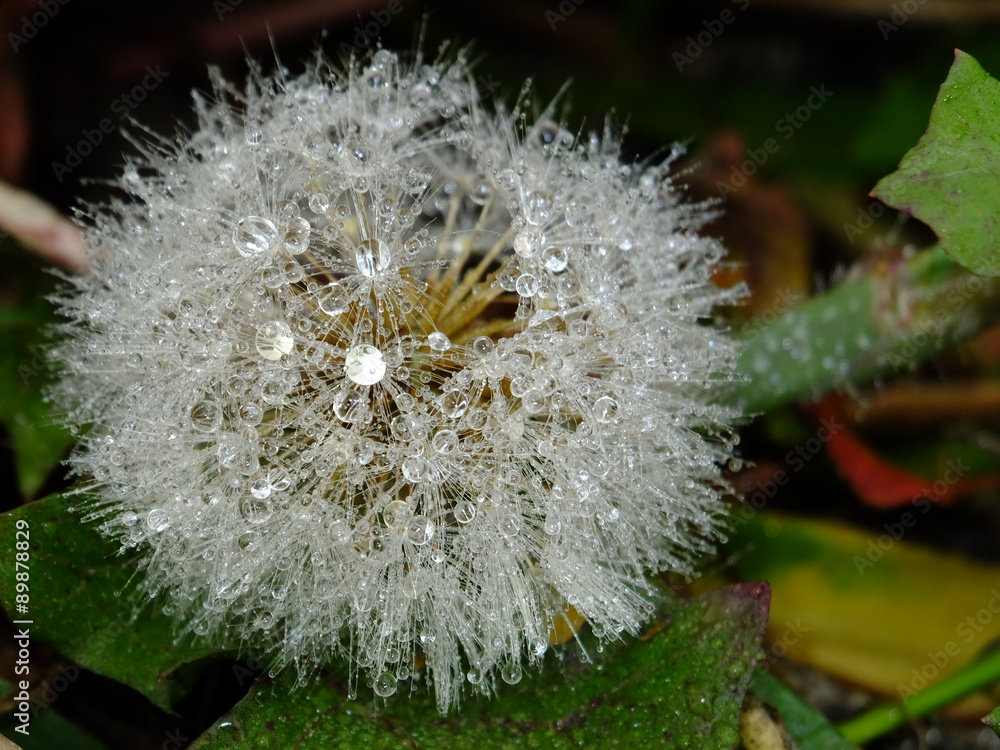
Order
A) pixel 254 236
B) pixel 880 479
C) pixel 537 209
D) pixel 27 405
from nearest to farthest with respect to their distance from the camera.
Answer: pixel 254 236 → pixel 537 209 → pixel 27 405 → pixel 880 479

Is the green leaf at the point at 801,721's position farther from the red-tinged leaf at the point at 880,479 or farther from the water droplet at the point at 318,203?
the water droplet at the point at 318,203

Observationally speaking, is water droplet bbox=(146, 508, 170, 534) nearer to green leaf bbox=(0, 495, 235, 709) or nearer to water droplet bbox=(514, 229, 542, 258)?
green leaf bbox=(0, 495, 235, 709)

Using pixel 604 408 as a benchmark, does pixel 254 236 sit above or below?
above

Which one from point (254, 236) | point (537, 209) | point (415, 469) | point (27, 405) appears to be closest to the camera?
point (415, 469)

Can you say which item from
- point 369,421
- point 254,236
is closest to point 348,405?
point 369,421

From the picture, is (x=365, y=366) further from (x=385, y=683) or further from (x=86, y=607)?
(x=86, y=607)
